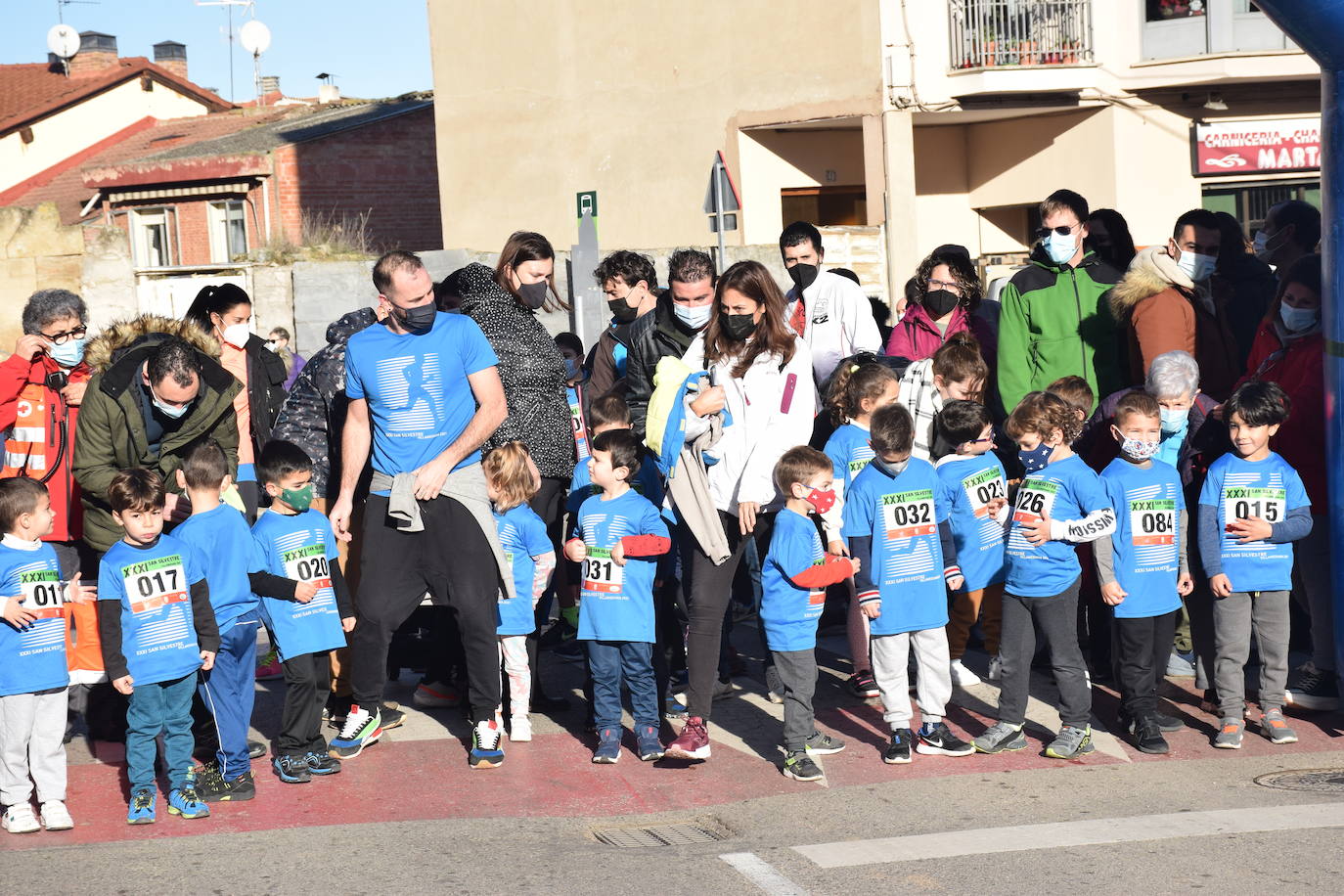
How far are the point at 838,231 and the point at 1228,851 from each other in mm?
18841

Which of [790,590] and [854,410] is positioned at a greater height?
[854,410]

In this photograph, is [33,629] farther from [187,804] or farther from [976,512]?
[976,512]

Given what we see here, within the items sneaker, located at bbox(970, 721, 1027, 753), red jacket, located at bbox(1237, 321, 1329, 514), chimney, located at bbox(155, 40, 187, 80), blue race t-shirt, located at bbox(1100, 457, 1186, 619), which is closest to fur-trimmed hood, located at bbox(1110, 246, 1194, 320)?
red jacket, located at bbox(1237, 321, 1329, 514)

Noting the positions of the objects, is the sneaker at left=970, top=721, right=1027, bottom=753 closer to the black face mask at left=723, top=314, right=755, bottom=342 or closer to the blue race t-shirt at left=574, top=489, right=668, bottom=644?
the blue race t-shirt at left=574, top=489, right=668, bottom=644

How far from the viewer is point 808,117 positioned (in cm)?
2445

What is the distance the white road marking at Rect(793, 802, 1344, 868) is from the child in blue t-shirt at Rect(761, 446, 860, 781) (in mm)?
974

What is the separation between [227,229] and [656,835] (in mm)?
29642

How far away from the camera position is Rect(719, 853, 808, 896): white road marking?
16.9ft

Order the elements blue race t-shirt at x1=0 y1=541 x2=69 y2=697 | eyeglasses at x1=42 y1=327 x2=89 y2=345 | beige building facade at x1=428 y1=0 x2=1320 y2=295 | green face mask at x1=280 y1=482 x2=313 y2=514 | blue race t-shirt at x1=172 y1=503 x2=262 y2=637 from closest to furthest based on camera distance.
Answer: blue race t-shirt at x1=0 y1=541 x2=69 y2=697
blue race t-shirt at x1=172 y1=503 x2=262 y2=637
green face mask at x1=280 y1=482 x2=313 y2=514
eyeglasses at x1=42 y1=327 x2=89 y2=345
beige building facade at x1=428 y1=0 x2=1320 y2=295

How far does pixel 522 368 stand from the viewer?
25.0ft

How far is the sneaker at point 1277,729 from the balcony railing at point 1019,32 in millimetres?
18681

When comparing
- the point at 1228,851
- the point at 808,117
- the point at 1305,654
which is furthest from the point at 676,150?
the point at 1228,851

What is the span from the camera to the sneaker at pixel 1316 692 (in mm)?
7250

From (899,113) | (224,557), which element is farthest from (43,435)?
(899,113)
